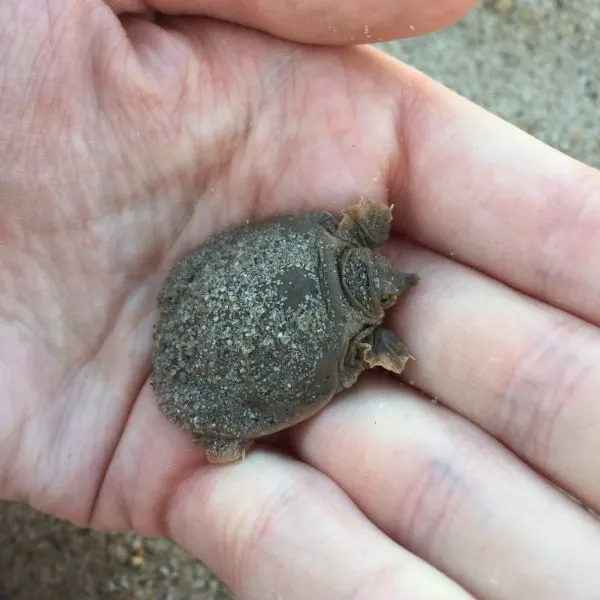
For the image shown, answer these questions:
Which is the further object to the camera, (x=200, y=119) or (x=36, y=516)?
(x=36, y=516)

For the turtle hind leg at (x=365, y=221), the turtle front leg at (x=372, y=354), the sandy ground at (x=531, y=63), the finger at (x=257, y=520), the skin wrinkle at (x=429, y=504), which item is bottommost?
the finger at (x=257, y=520)

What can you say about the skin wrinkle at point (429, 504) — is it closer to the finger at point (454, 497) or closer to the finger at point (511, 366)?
the finger at point (454, 497)

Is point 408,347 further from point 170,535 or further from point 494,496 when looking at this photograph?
point 170,535

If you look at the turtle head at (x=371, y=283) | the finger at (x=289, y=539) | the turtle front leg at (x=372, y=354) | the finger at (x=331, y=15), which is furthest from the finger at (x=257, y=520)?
the finger at (x=331, y=15)

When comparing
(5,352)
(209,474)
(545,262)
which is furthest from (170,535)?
(545,262)

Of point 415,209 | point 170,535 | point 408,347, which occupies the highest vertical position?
point 415,209

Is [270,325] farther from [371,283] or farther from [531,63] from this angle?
[531,63]

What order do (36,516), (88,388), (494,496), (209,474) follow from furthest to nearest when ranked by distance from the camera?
(36,516) < (88,388) < (209,474) < (494,496)
